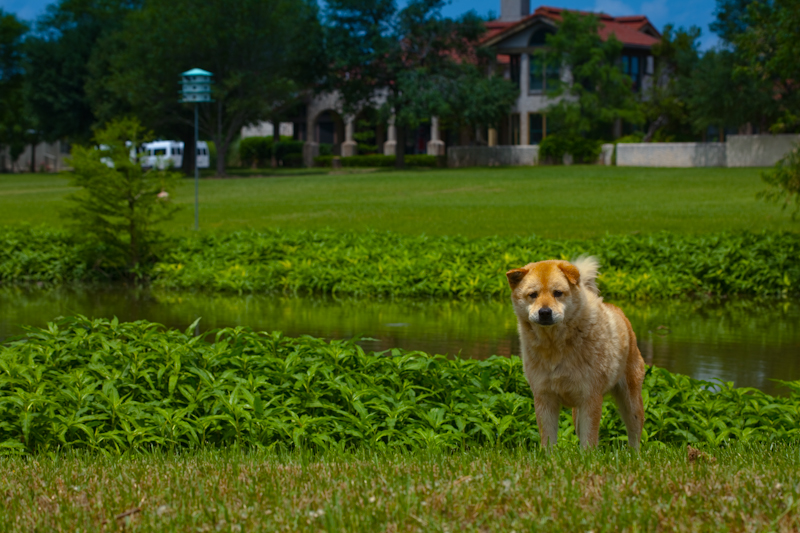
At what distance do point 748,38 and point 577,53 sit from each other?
40139mm

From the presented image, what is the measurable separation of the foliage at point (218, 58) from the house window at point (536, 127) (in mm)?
13786

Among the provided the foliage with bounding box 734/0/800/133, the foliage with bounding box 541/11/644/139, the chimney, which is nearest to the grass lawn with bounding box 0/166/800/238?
the foliage with bounding box 734/0/800/133

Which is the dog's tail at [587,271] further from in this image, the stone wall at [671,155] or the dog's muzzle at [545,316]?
the stone wall at [671,155]

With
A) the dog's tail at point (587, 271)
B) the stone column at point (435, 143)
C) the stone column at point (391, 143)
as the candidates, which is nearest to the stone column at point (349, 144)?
the stone column at point (391, 143)

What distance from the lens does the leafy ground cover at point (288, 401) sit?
20.7 feet

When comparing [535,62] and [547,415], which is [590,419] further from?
[535,62]

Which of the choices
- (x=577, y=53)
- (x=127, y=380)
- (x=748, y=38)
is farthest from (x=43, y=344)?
(x=577, y=53)

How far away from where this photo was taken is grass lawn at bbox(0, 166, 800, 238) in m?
21.7

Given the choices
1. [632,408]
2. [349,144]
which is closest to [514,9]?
[349,144]

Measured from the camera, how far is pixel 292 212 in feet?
88.7

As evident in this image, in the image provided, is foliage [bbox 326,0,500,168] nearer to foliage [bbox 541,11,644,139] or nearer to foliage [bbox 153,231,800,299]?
foliage [bbox 541,11,644,139]

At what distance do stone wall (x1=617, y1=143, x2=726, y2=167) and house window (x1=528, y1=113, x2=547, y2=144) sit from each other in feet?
35.6

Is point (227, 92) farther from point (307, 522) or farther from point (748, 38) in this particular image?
point (307, 522)

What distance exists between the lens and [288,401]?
6.84m
